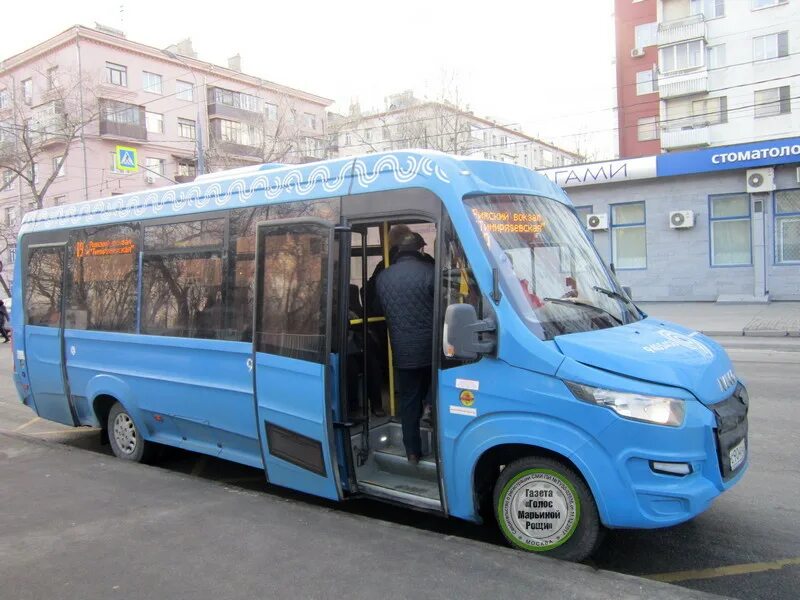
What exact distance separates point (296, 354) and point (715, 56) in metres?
44.9

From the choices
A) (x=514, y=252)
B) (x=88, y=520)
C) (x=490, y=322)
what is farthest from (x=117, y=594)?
(x=514, y=252)

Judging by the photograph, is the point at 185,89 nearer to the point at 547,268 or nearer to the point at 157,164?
the point at 157,164

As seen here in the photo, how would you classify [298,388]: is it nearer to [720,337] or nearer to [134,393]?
[134,393]

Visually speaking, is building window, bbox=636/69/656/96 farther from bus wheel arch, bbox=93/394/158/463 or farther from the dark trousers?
the dark trousers

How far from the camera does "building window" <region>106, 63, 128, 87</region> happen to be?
48094 millimetres

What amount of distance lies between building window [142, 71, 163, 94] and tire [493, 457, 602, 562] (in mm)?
53213

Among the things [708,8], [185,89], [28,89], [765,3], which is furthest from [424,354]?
[28,89]

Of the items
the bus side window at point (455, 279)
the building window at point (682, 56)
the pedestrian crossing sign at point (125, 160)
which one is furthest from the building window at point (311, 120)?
the bus side window at point (455, 279)

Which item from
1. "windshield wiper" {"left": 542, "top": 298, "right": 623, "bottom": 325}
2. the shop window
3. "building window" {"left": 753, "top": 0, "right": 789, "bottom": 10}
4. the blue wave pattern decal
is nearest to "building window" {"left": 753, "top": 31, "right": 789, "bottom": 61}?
"building window" {"left": 753, "top": 0, "right": 789, "bottom": 10}

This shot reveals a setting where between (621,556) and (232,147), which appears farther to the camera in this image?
(232,147)

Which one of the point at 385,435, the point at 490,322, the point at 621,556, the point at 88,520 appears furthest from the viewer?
the point at 385,435

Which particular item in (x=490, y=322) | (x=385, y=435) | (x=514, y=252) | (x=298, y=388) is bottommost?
(x=385, y=435)

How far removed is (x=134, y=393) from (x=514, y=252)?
427 cm

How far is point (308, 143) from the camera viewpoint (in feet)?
148
